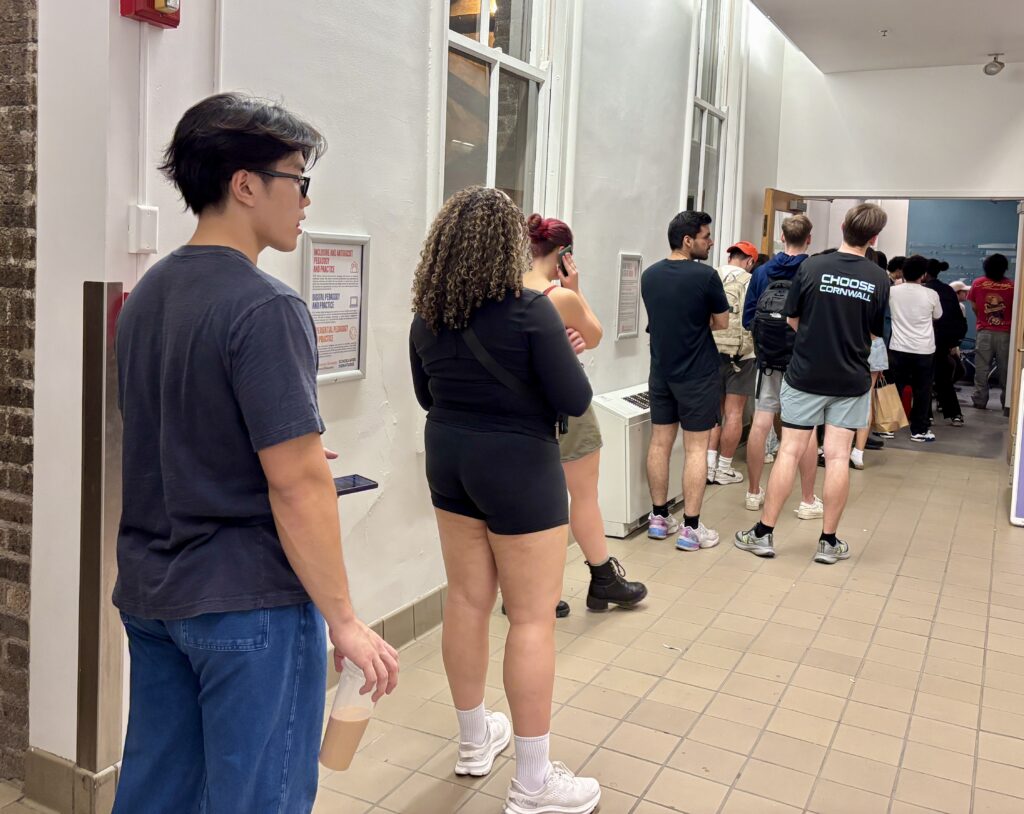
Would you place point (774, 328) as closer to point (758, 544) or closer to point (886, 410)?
point (758, 544)

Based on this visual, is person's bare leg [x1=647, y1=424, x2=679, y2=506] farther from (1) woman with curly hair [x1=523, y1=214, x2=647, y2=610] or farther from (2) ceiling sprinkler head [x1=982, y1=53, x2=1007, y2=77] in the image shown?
(2) ceiling sprinkler head [x1=982, y1=53, x2=1007, y2=77]

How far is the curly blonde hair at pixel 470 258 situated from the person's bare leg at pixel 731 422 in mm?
4458

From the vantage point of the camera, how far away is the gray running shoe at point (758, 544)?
5012 mm

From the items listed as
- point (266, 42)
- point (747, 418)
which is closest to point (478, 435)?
point (266, 42)

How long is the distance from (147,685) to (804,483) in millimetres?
4765

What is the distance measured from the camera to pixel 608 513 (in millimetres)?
5254

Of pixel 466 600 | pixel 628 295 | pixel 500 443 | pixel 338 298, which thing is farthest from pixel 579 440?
pixel 628 295

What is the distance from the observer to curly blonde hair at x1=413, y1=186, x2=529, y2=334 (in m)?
2.29

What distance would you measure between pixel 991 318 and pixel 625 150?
6.88 m

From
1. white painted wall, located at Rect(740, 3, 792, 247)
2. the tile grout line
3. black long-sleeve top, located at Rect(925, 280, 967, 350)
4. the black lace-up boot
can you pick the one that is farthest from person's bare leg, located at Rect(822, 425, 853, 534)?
black long-sleeve top, located at Rect(925, 280, 967, 350)

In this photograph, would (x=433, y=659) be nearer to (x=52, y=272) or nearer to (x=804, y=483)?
(x=52, y=272)

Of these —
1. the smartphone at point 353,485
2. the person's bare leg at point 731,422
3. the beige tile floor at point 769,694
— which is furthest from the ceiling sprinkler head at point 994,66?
the smartphone at point 353,485

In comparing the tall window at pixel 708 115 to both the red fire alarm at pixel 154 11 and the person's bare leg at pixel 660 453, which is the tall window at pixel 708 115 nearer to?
the person's bare leg at pixel 660 453

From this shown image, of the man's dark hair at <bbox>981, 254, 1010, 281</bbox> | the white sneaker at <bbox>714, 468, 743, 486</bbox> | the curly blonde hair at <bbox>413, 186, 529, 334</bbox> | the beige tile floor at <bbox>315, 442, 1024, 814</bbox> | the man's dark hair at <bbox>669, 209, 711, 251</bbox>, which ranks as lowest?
the beige tile floor at <bbox>315, 442, 1024, 814</bbox>
